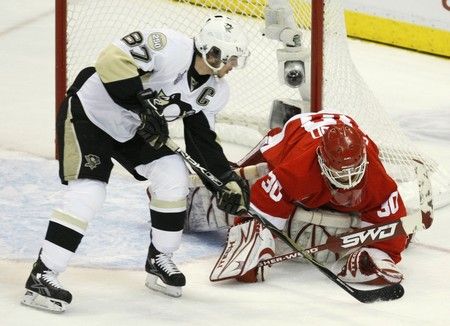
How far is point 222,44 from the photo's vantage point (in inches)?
175

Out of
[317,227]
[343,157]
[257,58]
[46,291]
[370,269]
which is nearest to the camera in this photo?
[46,291]

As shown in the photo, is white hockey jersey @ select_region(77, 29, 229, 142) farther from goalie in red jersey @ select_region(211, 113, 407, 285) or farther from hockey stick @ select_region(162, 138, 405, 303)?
goalie in red jersey @ select_region(211, 113, 407, 285)

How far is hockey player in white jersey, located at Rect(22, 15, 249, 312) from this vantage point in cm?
441

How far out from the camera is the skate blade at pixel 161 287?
4656mm

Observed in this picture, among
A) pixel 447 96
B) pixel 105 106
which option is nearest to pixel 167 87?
pixel 105 106

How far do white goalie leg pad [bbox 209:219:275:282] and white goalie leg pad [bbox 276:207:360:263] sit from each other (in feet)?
0.37

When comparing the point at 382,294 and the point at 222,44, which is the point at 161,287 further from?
the point at 222,44

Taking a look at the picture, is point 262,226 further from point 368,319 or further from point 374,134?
point 374,134

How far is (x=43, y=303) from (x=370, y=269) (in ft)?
3.44

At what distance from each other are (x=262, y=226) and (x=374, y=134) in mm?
1027

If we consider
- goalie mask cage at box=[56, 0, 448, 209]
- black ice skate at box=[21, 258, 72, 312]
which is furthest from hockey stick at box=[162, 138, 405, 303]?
goalie mask cage at box=[56, 0, 448, 209]

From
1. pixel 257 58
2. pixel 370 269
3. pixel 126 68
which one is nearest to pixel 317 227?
pixel 370 269

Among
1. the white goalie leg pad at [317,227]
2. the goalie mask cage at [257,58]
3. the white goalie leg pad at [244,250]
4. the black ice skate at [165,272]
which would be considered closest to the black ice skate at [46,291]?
the black ice skate at [165,272]

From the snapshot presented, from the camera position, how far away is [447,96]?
728cm
